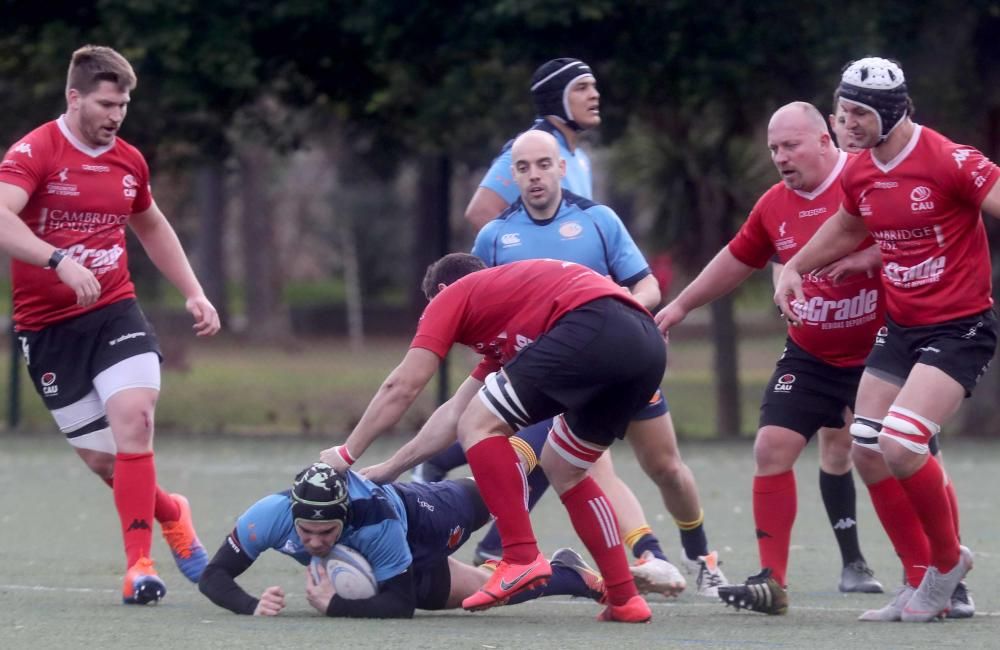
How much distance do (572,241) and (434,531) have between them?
1.29m

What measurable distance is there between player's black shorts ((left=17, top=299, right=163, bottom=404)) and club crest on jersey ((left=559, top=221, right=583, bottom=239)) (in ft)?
5.39

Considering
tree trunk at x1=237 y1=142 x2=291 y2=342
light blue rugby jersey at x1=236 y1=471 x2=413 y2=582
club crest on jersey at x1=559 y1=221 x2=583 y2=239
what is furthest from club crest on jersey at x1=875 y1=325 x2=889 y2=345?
tree trunk at x1=237 y1=142 x2=291 y2=342

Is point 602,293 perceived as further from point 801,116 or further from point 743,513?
point 743,513

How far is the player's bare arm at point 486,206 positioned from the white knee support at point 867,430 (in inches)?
74.5

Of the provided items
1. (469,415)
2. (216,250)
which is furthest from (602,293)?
(216,250)

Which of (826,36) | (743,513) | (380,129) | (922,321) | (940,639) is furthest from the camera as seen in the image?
(380,129)

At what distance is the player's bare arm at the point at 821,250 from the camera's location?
5.84 m

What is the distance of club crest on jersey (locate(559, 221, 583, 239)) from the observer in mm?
6445

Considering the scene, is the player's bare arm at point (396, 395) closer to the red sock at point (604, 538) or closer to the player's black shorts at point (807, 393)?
the red sock at point (604, 538)

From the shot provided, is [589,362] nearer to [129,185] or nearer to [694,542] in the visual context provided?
[694,542]

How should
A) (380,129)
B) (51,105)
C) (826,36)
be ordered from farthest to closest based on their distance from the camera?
(380,129), (51,105), (826,36)

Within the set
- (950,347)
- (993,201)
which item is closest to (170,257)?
(950,347)

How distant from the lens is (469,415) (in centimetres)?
556

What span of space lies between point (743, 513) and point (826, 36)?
4963 millimetres
